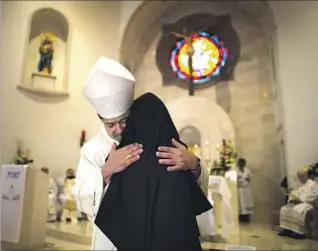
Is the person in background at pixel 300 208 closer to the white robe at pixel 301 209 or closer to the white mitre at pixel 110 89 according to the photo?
the white robe at pixel 301 209

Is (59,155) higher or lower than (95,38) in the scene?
lower

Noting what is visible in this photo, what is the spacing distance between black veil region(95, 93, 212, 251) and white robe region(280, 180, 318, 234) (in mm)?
1295

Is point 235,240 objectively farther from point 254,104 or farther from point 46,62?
point 254,104

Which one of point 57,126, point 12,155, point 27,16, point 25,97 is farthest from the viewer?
point 27,16

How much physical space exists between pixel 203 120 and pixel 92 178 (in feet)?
8.86

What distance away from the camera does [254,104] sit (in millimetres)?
7590

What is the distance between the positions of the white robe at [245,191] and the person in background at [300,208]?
102 inches

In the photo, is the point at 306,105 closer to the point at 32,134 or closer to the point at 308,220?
the point at 308,220

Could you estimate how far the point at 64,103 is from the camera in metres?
5.14

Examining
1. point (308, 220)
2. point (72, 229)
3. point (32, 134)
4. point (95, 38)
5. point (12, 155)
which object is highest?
point (95, 38)

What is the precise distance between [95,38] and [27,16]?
3.79ft

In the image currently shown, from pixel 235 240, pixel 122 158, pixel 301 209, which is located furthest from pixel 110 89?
pixel 235 240

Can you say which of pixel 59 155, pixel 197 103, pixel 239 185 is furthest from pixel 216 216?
pixel 239 185

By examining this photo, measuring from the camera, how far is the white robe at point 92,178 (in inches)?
62.7
